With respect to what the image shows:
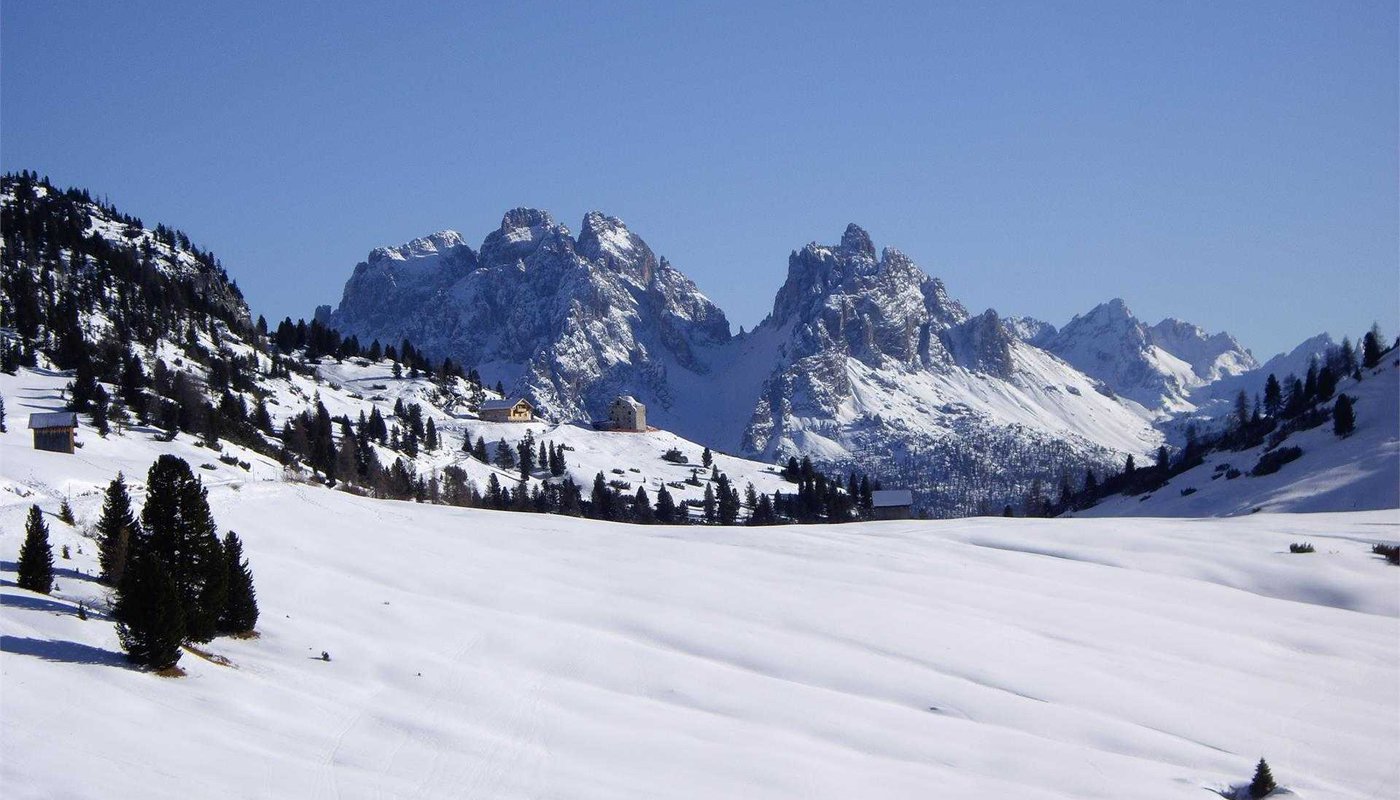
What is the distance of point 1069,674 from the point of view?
106ft

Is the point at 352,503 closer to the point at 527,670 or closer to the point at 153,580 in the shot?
the point at 527,670

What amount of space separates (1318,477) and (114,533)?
84.1 m

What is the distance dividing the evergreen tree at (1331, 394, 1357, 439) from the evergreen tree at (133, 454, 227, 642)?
93.9m

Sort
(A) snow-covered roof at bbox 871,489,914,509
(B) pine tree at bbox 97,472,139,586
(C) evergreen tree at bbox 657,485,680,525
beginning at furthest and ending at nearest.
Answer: (A) snow-covered roof at bbox 871,489,914,509, (C) evergreen tree at bbox 657,485,680,525, (B) pine tree at bbox 97,472,139,586

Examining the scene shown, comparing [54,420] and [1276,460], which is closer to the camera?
[54,420]

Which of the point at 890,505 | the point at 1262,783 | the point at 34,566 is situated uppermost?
the point at 890,505

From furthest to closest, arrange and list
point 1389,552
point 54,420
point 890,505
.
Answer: point 890,505, point 54,420, point 1389,552

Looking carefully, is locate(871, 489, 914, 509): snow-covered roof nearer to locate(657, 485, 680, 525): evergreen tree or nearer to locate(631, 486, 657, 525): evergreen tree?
locate(657, 485, 680, 525): evergreen tree

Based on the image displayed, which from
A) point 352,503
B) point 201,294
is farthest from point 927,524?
point 201,294

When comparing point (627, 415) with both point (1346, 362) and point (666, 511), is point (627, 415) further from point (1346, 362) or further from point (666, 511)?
point (1346, 362)

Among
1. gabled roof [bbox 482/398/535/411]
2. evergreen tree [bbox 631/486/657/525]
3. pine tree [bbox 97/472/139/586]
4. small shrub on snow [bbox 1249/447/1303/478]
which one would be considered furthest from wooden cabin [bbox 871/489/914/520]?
pine tree [bbox 97/472/139/586]

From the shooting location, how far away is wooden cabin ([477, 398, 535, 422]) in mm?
152000

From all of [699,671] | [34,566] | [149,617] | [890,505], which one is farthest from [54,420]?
[890,505]

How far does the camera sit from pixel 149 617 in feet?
76.7
